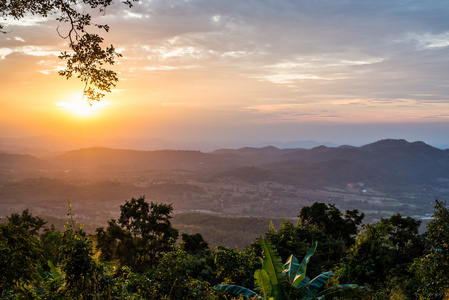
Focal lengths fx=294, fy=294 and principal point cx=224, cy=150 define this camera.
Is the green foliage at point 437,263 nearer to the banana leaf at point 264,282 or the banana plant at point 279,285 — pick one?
the banana plant at point 279,285

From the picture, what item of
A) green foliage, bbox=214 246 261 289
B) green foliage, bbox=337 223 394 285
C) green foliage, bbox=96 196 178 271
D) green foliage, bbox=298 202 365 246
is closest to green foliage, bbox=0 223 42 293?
green foliage, bbox=214 246 261 289

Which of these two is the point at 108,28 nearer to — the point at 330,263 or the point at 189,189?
the point at 330,263

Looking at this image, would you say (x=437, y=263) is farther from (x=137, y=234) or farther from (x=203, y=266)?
(x=137, y=234)

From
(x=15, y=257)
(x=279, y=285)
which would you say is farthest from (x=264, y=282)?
(x=15, y=257)

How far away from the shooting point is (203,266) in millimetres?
21672

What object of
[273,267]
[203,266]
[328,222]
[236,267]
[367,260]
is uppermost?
[273,267]

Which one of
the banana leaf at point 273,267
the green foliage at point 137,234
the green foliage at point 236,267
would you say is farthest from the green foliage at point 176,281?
the green foliage at point 137,234

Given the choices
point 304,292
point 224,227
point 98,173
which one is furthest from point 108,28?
point 98,173

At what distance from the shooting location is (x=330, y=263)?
21.9 m

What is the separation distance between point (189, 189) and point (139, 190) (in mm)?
27791

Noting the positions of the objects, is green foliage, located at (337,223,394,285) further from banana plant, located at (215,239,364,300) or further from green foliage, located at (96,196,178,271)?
green foliage, located at (96,196,178,271)

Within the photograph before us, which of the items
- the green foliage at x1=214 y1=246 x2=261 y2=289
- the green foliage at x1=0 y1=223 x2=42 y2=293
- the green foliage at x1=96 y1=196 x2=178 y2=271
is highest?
the green foliage at x1=0 y1=223 x2=42 y2=293

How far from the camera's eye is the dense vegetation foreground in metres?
5.77

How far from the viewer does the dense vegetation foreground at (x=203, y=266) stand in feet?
18.9
